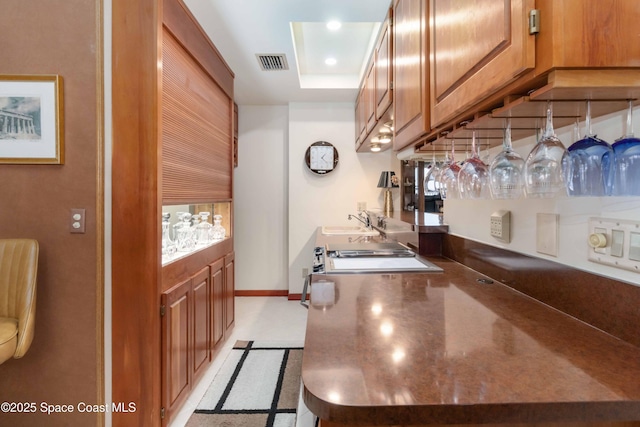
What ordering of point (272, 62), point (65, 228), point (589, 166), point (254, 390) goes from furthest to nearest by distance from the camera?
point (272, 62), point (254, 390), point (65, 228), point (589, 166)

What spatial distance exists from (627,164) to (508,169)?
25 cm

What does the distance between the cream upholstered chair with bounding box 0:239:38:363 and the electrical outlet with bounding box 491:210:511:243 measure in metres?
2.02

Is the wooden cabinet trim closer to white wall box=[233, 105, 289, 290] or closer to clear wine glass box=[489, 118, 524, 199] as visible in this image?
white wall box=[233, 105, 289, 290]

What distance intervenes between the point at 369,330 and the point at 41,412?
71.9 inches

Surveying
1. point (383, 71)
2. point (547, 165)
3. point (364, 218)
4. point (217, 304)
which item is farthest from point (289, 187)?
point (547, 165)

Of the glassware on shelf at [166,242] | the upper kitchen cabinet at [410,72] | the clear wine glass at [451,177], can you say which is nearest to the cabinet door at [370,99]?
the upper kitchen cabinet at [410,72]

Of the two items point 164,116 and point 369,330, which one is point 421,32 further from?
point 164,116

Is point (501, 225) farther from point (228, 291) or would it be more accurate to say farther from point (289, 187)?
point (289, 187)

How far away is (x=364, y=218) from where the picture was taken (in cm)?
352

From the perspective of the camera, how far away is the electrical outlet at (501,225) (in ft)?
3.74

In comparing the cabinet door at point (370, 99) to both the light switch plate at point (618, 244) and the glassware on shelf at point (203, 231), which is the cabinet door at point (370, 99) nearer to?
the glassware on shelf at point (203, 231)

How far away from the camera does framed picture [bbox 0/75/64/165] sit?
1519mm

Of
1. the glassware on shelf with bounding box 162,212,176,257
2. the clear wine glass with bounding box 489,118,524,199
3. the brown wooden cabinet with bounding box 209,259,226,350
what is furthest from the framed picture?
the clear wine glass with bounding box 489,118,524,199

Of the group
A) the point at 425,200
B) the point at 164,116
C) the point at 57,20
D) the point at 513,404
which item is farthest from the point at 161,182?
the point at 425,200
